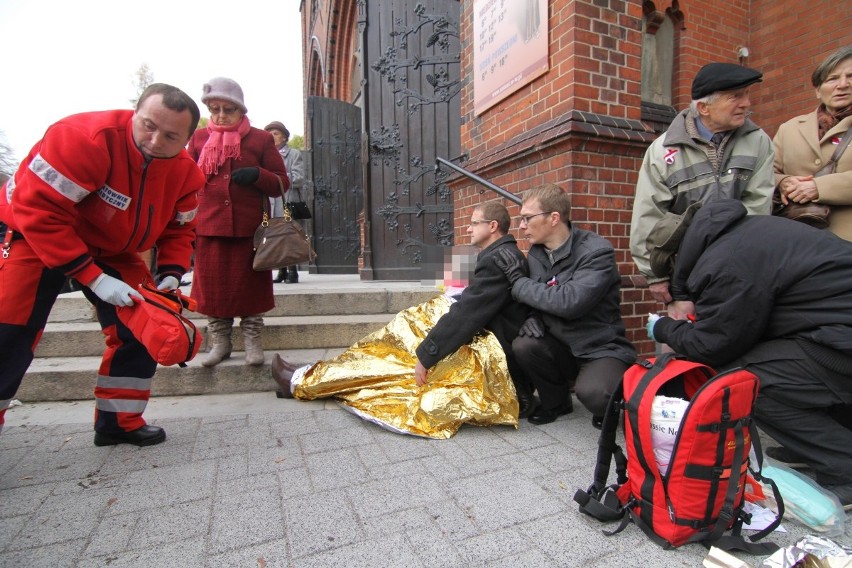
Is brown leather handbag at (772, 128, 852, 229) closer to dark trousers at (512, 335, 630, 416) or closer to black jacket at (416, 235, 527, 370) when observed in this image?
dark trousers at (512, 335, 630, 416)

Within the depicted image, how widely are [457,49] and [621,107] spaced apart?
3.09 m

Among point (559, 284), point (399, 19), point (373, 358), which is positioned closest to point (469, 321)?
point (559, 284)

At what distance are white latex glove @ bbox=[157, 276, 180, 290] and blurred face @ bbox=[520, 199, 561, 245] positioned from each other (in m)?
1.90

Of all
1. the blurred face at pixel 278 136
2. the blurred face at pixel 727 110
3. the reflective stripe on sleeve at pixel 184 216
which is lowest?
the reflective stripe on sleeve at pixel 184 216

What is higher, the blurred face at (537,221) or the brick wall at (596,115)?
the brick wall at (596,115)

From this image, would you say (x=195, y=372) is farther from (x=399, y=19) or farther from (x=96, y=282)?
(x=399, y=19)

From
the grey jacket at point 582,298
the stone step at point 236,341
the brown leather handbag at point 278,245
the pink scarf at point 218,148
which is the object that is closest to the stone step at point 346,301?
the stone step at point 236,341

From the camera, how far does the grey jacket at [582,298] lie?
2359 mm

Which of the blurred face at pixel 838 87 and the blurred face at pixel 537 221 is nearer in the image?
the blurred face at pixel 838 87

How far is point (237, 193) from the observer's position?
3131 millimetres

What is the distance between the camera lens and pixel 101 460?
7.43ft

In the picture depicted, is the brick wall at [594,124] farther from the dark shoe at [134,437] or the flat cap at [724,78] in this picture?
the dark shoe at [134,437]

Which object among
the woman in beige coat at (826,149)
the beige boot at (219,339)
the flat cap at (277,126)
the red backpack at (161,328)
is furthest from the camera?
the flat cap at (277,126)

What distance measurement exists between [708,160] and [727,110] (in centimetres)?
25
